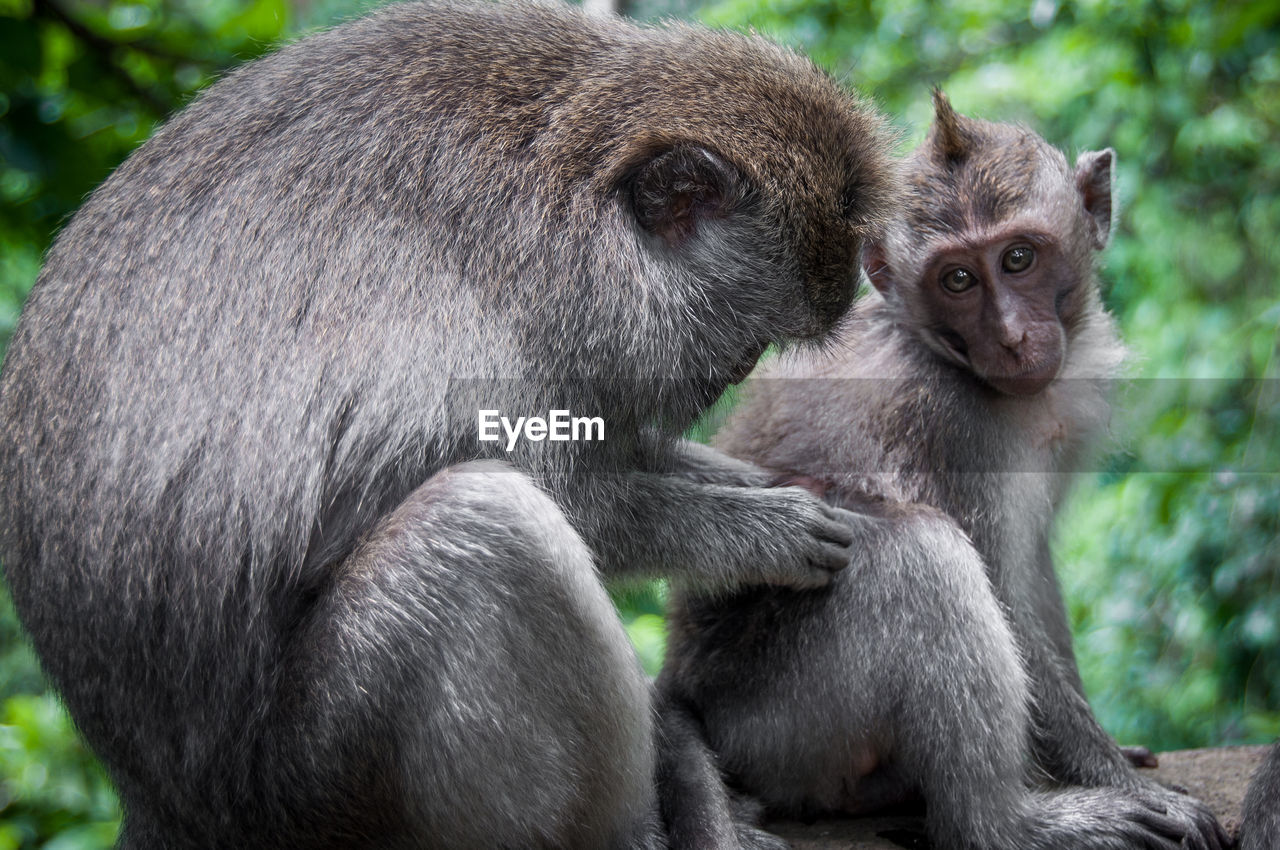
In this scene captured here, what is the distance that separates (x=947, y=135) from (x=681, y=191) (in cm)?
129

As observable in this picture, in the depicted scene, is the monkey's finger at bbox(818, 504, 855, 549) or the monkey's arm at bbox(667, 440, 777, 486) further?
the monkey's arm at bbox(667, 440, 777, 486)

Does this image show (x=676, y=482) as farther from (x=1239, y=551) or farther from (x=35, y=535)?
(x=1239, y=551)

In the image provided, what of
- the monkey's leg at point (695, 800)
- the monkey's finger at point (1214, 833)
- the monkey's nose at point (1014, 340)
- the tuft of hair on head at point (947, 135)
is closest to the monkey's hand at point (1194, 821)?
the monkey's finger at point (1214, 833)

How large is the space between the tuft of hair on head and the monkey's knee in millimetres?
2092

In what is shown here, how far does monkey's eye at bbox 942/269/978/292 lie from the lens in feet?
13.0

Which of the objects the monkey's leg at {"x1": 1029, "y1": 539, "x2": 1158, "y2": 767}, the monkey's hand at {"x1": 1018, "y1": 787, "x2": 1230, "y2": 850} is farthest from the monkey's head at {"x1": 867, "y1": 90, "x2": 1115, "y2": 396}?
the monkey's hand at {"x1": 1018, "y1": 787, "x2": 1230, "y2": 850}

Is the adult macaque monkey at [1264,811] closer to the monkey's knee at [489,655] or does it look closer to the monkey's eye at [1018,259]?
the monkey's eye at [1018,259]

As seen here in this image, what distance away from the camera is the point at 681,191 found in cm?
321

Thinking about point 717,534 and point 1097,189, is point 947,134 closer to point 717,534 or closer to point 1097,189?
point 1097,189

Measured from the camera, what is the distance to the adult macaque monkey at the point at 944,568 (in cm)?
336

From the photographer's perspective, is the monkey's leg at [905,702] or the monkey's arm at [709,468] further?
the monkey's arm at [709,468]

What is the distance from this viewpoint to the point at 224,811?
2832mm
